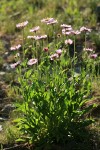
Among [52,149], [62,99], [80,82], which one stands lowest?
[52,149]

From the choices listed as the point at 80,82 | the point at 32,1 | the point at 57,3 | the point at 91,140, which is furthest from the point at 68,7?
the point at 91,140

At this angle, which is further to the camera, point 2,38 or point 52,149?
point 2,38

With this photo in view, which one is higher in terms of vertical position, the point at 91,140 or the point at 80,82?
the point at 80,82

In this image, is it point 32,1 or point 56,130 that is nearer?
point 56,130

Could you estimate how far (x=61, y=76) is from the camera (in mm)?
4133

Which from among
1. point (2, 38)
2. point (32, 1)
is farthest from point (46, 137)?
point (32, 1)

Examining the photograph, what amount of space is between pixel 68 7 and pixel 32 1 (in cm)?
106

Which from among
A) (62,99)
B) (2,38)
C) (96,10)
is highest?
(96,10)

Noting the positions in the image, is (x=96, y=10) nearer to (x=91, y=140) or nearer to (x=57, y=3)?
(x=57, y=3)

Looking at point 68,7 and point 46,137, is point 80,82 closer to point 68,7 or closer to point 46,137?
point 46,137

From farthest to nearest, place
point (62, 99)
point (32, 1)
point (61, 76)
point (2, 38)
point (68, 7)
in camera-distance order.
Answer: point (32, 1)
point (68, 7)
point (2, 38)
point (61, 76)
point (62, 99)

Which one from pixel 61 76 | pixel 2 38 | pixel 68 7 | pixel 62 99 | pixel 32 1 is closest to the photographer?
pixel 62 99

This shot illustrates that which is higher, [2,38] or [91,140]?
[2,38]

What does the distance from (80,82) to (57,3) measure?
410 centimetres
